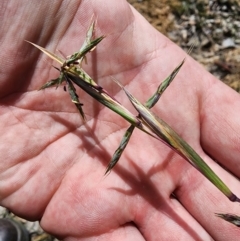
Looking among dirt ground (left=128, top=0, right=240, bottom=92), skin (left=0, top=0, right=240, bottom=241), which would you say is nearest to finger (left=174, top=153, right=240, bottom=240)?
skin (left=0, top=0, right=240, bottom=241)

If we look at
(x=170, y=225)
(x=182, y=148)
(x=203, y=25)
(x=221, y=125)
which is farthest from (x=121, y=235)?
(x=203, y=25)

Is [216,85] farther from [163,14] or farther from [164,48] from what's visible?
[163,14]

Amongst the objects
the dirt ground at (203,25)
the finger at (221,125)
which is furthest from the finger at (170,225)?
the dirt ground at (203,25)

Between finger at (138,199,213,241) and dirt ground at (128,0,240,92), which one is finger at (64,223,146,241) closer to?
finger at (138,199,213,241)

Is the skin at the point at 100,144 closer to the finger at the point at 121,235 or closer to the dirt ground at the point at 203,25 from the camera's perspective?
the finger at the point at 121,235

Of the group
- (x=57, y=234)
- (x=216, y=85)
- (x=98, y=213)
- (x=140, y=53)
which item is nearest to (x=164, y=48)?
(x=140, y=53)

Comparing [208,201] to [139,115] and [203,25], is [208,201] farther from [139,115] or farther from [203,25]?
[203,25]
